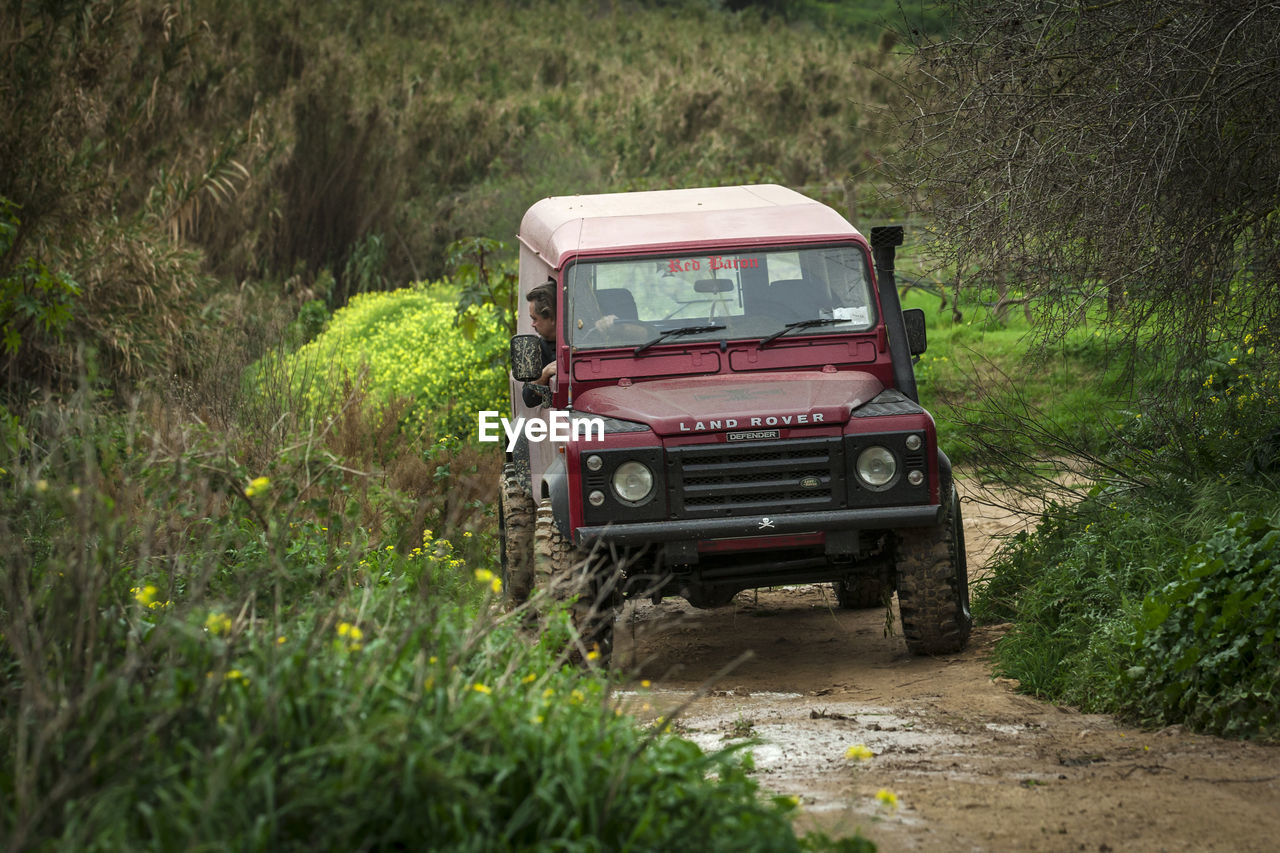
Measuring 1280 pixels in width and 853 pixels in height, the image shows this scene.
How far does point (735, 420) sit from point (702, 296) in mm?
952

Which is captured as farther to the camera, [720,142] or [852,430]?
[720,142]

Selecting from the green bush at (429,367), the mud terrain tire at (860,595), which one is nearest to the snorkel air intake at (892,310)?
the mud terrain tire at (860,595)

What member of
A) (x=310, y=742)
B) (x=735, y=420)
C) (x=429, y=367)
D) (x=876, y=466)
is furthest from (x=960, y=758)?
(x=429, y=367)

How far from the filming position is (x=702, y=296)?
7.19 metres

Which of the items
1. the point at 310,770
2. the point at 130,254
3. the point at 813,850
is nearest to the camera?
the point at 310,770

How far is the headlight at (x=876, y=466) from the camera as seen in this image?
653 cm

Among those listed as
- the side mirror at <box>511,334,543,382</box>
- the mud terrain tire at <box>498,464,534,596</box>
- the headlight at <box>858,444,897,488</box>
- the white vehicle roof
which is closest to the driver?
the side mirror at <box>511,334,543,382</box>

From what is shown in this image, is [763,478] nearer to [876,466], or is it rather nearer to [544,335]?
[876,466]

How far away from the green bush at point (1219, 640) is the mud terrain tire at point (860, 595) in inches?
114

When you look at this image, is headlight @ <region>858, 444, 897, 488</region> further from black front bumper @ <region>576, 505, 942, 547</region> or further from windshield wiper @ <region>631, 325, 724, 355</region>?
windshield wiper @ <region>631, 325, 724, 355</region>

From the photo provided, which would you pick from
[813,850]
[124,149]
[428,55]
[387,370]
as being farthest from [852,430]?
[428,55]

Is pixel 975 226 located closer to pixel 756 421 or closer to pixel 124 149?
pixel 756 421

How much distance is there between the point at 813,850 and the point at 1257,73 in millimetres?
4343

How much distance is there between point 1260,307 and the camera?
7242 millimetres
